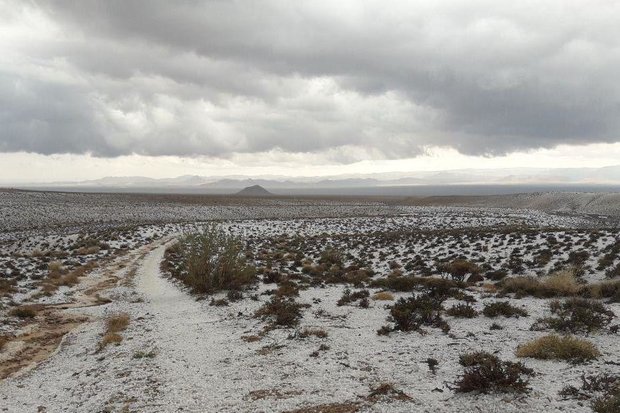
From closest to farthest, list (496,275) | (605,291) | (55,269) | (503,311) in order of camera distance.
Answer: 1. (503,311)
2. (605,291)
3. (496,275)
4. (55,269)

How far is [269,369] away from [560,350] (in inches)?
216

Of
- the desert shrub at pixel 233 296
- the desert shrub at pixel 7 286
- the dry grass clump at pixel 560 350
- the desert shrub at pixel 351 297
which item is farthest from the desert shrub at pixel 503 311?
the desert shrub at pixel 7 286

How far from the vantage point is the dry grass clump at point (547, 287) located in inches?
534

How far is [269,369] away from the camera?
28.0 ft

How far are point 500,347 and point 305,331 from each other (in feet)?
14.5

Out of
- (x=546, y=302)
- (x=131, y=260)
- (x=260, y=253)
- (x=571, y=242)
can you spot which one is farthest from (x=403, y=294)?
(x=131, y=260)

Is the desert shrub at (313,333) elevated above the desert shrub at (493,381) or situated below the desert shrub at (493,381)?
below

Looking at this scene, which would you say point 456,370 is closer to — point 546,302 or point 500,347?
point 500,347

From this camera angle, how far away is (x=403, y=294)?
50.0 feet

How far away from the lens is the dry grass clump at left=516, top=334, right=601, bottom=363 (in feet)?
25.3

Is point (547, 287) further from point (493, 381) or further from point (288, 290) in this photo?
point (288, 290)

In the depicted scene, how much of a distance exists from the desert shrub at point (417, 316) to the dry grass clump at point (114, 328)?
679 centimetres

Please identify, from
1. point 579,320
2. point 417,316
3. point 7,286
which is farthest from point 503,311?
point 7,286

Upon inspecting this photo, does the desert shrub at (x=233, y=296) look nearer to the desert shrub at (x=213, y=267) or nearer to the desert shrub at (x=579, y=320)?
the desert shrub at (x=213, y=267)
